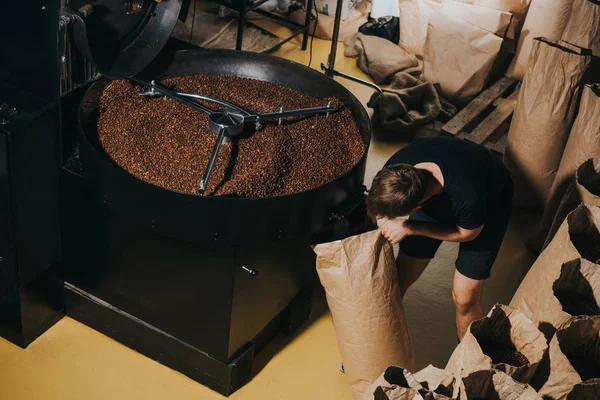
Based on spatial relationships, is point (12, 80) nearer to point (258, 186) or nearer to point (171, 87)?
point (171, 87)

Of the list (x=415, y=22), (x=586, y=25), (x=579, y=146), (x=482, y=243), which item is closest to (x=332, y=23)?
(x=415, y=22)

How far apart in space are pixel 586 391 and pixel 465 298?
1056mm

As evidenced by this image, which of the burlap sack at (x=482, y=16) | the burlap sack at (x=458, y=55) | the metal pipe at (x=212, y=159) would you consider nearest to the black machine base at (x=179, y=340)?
the metal pipe at (x=212, y=159)

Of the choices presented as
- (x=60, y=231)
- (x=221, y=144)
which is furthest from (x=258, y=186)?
(x=60, y=231)

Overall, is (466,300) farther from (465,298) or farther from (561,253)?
(561,253)

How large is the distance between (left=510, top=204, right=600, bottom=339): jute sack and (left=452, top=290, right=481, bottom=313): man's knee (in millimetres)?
205

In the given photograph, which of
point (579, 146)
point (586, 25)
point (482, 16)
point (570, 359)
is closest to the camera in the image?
point (570, 359)

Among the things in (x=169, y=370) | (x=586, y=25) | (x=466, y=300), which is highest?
(x=586, y=25)

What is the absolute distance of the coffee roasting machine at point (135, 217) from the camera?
101 inches

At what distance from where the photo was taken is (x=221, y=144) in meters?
2.73

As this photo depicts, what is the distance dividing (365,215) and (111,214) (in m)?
0.88

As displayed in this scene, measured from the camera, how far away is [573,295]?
8.35 ft

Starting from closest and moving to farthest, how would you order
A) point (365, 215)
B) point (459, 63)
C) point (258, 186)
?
point (258, 186)
point (365, 215)
point (459, 63)

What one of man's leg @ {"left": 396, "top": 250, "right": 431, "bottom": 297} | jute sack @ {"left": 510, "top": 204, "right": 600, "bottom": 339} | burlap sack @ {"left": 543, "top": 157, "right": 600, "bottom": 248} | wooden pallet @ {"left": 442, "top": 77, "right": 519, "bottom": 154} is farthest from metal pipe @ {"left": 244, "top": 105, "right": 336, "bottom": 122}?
wooden pallet @ {"left": 442, "top": 77, "right": 519, "bottom": 154}
